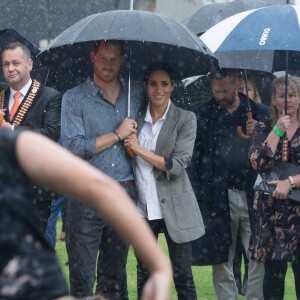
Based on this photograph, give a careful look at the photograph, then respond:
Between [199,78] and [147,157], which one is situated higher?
[199,78]

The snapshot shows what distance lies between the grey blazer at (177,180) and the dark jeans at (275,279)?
58 centimetres

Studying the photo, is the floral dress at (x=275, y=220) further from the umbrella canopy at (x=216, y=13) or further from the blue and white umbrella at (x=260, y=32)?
the umbrella canopy at (x=216, y=13)

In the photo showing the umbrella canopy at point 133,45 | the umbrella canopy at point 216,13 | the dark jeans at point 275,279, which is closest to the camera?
the umbrella canopy at point 133,45

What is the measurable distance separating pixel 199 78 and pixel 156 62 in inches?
52.4

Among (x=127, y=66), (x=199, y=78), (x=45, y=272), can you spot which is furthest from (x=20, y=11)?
(x=45, y=272)

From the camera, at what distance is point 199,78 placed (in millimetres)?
8297

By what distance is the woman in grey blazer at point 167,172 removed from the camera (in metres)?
6.71

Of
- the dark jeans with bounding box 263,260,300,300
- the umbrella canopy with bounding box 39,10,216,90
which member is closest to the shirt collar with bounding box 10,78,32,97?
the umbrella canopy with bounding box 39,10,216,90

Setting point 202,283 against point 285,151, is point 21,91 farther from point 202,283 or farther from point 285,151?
point 202,283

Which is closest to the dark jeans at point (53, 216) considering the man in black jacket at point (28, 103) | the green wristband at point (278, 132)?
the man in black jacket at point (28, 103)

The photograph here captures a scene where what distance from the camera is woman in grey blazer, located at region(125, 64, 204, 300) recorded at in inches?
264

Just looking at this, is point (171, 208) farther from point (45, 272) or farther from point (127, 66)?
point (45, 272)

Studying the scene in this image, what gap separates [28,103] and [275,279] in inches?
87.3

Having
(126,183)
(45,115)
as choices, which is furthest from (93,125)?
(45,115)
